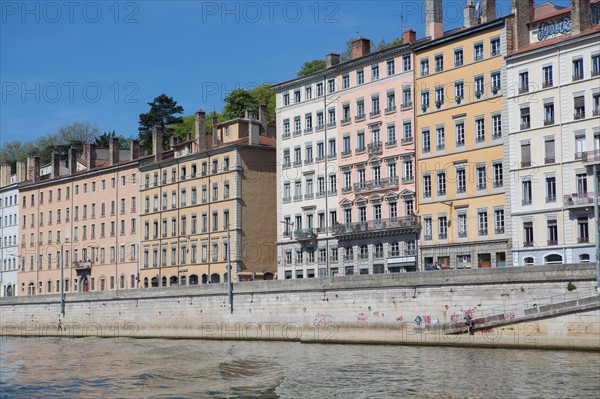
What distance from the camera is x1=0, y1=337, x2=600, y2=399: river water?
40344 mm

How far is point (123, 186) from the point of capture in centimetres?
10506

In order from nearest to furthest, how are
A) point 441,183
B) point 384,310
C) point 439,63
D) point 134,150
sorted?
point 384,310 → point 441,183 → point 439,63 → point 134,150

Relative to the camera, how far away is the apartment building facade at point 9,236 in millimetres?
121188

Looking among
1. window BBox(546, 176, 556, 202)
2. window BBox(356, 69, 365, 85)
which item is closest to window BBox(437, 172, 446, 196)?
window BBox(546, 176, 556, 202)

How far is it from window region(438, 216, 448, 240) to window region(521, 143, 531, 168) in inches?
310

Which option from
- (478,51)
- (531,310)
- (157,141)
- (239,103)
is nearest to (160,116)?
(239,103)

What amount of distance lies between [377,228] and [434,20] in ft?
52.8

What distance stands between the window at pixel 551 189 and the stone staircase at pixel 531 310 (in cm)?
1228

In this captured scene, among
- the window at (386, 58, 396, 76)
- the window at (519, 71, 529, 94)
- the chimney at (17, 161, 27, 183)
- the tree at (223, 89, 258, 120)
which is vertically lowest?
the window at (519, 71, 529, 94)

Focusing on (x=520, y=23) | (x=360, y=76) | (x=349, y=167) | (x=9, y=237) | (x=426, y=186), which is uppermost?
(x=520, y=23)

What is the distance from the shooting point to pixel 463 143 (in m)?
71.9

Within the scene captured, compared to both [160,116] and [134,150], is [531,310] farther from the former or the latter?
[160,116]

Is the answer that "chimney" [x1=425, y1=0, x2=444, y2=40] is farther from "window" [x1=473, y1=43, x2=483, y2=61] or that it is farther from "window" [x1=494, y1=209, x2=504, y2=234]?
"window" [x1=494, y1=209, x2=504, y2=234]

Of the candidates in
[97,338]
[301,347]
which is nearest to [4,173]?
[97,338]
